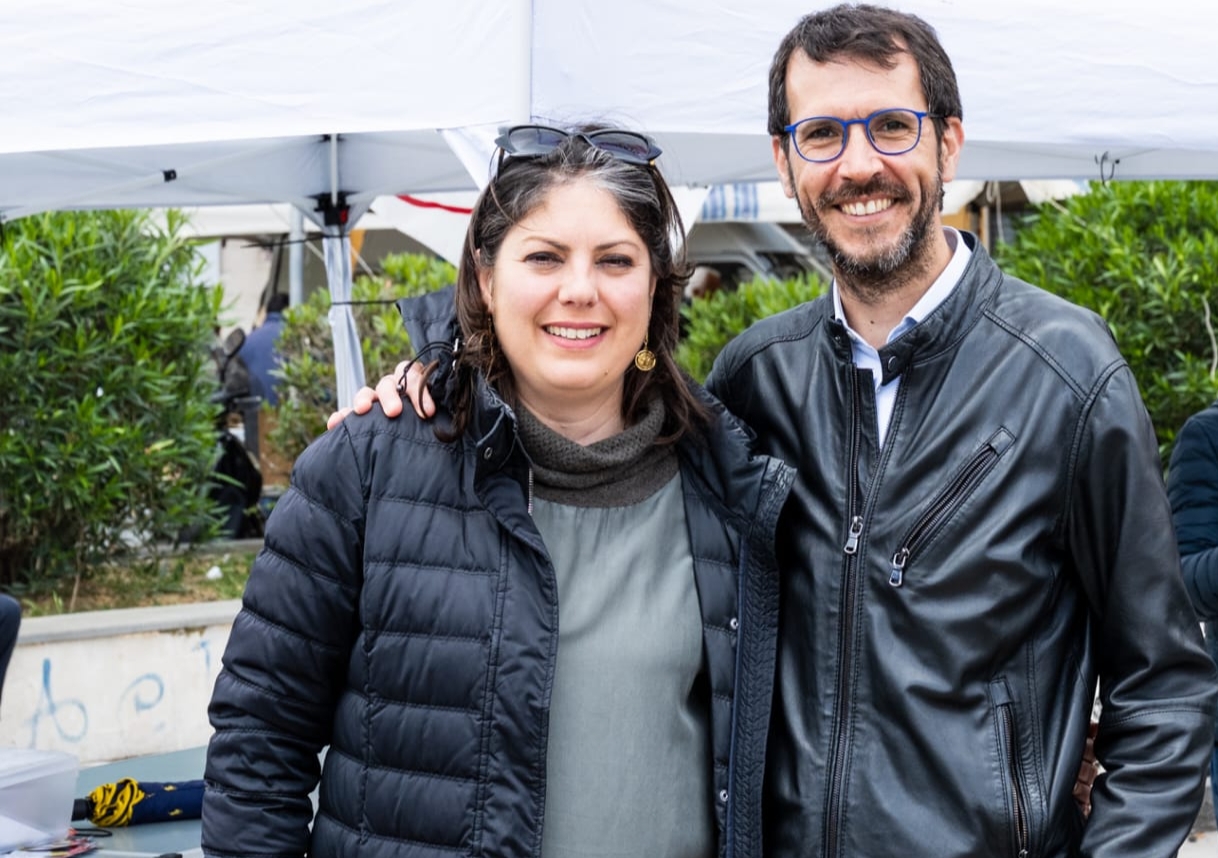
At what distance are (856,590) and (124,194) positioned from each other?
13.5 feet

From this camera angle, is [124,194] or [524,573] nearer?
[524,573]

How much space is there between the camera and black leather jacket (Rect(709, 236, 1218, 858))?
194 centimetres

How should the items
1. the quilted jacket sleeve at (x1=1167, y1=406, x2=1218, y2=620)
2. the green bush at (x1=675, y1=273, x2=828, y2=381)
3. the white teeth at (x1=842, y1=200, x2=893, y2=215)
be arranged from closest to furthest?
the white teeth at (x1=842, y1=200, x2=893, y2=215)
the quilted jacket sleeve at (x1=1167, y1=406, x2=1218, y2=620)
the green bush at (x1=675, y1=273, x2=828, y2=381)

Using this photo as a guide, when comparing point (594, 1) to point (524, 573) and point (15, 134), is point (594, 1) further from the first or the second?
point (524, 573)

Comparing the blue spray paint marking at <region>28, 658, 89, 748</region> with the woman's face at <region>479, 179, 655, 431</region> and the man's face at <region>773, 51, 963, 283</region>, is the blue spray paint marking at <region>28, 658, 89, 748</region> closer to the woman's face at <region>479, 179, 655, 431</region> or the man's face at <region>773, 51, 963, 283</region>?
the woman's face at <region>479, 179, 655, 431</region>

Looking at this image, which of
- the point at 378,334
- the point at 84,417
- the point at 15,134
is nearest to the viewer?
the point at 15,134

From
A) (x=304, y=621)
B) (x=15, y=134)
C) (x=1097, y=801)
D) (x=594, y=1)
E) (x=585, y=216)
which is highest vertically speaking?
(x=594, y=1)

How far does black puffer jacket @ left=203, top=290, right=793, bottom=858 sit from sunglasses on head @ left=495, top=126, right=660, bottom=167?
1.25ft

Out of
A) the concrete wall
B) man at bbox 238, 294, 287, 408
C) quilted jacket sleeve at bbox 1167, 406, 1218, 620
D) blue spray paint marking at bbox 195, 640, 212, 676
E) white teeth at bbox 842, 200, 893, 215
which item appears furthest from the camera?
man at bbox 238, 294, 287, 408

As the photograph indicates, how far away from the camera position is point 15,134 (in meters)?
2.71

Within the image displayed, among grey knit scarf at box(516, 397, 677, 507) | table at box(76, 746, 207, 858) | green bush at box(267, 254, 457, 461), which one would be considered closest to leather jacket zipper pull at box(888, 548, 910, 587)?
grey knit scarf at box(516, 397, 677, 507)

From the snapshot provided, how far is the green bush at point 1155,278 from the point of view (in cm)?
604

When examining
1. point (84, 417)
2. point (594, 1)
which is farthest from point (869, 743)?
point (84, 417)

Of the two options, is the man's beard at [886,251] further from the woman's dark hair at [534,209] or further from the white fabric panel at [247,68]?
the white fabric panel at [247,68]
